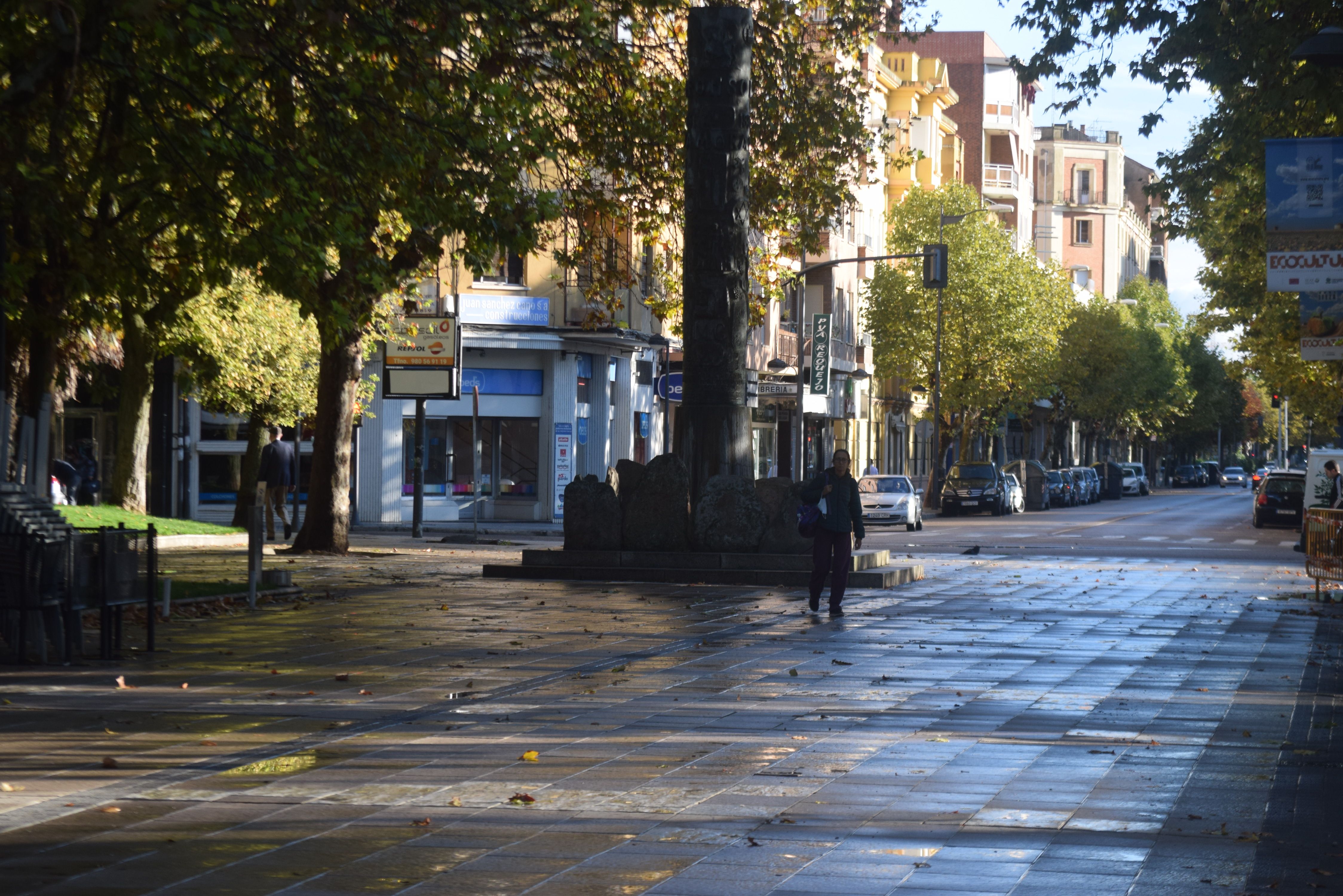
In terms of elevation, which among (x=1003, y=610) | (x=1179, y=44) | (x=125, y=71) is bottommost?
(x=1003, y=610)

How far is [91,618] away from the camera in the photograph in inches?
598

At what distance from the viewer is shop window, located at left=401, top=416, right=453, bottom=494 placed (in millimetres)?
41281

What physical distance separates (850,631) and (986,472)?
4284 cm

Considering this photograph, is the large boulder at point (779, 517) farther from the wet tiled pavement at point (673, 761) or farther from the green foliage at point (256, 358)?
the green foliage at point (256, 358)

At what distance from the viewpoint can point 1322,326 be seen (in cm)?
2434

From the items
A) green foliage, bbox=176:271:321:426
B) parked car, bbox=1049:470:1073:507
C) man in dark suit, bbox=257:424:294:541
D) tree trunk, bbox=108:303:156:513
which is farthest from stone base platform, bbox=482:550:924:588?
parked car, bbox=1049:470:1073:507

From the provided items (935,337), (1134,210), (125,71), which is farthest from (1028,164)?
(125,71)

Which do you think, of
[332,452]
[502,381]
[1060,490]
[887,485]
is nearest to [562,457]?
[502,381]

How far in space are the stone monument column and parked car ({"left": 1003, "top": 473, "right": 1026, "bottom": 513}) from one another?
37323mm

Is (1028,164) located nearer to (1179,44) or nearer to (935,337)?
(935,337)

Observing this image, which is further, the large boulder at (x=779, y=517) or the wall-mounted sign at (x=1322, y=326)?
the large boulder at (x=779, y=517)

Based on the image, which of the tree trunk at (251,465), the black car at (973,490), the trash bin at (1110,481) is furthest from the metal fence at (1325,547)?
the trash bin at (1110,481)

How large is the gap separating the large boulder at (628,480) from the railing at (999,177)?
78.6 meters

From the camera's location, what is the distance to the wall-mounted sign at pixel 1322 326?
67.0ft
